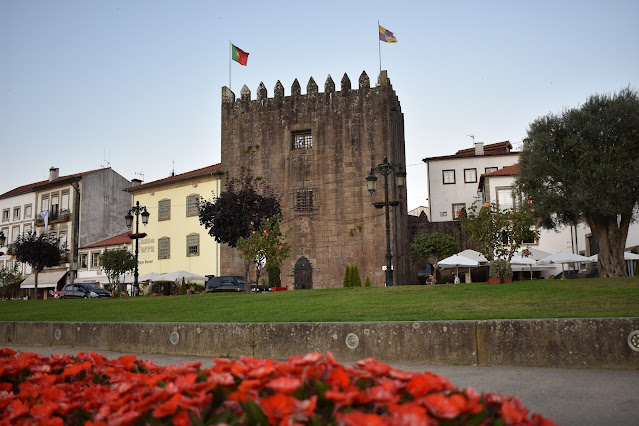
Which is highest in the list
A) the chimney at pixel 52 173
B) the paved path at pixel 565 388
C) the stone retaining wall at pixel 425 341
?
the chimney at pixel 52 173

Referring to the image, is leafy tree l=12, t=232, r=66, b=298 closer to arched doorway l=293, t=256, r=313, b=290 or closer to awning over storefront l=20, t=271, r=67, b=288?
awning over storefront l=20, t=271, r=67, b=288

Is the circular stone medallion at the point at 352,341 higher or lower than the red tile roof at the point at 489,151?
lower

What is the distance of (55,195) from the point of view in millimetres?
58438

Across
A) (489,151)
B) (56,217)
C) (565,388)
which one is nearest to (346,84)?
(489,151)

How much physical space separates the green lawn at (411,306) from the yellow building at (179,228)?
2271 centimetres

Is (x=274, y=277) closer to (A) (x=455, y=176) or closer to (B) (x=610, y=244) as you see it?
(B) (x=610, y=244)

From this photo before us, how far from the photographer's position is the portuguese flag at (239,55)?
4041 cm

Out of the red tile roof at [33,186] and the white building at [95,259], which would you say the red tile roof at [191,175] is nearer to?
the white building at [95,259]

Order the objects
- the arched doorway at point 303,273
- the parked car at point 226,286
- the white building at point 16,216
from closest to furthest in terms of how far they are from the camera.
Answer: the parked car at point 226,286, the arched doorway at point 303,273, the white building at point 16,216

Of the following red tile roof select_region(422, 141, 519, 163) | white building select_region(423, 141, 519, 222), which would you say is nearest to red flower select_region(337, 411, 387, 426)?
white building select_region(423, 141, 519, 222)

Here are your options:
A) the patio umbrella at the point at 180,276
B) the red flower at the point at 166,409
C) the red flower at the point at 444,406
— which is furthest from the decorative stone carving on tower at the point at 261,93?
the red flower at the point at 444,406

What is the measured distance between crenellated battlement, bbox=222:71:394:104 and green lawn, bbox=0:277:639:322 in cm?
2191

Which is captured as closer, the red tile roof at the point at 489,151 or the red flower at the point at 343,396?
the red flower at the point at 343,396

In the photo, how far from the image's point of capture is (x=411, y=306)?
12.8m
